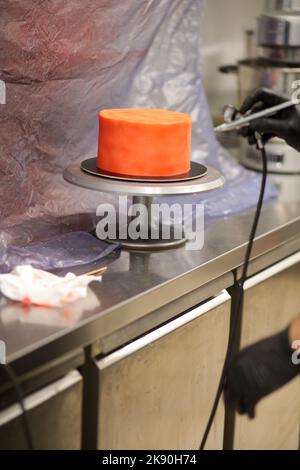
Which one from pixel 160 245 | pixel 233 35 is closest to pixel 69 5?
pixel 160 245

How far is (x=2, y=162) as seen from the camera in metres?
1.36

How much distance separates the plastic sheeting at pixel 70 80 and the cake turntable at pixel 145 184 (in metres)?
0.09

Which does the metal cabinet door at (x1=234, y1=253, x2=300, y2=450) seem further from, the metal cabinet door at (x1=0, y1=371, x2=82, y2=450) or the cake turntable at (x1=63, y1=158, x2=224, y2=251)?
the metal cabinet door at (x1=0, y1=371, x2=82, y2=450)

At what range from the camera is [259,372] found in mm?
1345

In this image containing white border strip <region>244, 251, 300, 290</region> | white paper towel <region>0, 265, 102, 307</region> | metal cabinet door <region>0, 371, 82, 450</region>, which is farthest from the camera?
white border strip <region>244, 251, 300, 290</region>

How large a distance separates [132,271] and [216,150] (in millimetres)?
674

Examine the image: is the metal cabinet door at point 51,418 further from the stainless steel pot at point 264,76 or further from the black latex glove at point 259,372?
the stainless steel pot at point 264,76

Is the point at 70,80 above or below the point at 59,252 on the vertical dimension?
above

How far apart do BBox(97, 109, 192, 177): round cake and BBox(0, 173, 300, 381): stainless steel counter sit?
175 mm

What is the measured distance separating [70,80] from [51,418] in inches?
28.1

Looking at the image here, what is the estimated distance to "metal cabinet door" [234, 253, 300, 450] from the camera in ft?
5.28

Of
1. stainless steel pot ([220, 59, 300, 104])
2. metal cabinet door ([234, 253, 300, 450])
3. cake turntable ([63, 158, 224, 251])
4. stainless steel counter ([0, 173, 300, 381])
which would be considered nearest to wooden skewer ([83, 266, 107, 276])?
stainless steel counter ([0, 173, 300, 381])

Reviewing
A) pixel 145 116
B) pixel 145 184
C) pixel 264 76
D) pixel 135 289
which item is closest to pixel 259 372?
pixel 135 289

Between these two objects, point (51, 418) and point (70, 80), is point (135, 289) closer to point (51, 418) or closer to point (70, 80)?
point (51, 418)
